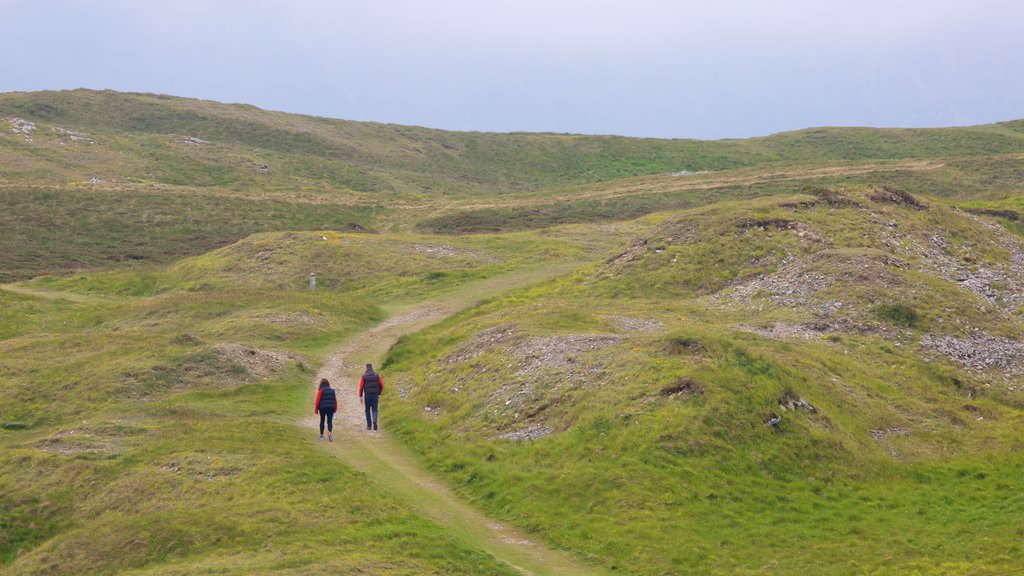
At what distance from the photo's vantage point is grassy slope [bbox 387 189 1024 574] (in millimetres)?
22562

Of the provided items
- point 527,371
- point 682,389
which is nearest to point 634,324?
point 527,371

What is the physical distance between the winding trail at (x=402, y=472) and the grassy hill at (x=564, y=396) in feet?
1.42

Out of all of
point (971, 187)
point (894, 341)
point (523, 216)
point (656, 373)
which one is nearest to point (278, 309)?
point (656, 373)

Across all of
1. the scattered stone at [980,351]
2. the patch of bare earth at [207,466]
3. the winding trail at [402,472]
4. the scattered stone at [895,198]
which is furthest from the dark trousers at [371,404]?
the scattered stone at [895,198]

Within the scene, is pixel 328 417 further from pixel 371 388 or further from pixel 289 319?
pixel 289 319

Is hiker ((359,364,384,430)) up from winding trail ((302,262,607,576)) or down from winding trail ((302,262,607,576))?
up

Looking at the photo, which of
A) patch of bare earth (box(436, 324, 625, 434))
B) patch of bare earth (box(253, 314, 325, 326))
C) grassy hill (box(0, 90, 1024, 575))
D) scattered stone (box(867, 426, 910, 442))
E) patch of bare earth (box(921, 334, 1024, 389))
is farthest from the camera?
patch of bare earth (box(253, 314, 325, 326))

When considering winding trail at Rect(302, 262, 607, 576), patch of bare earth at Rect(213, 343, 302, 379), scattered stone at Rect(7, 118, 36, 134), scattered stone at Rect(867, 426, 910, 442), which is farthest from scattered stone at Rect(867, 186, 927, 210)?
scattered stone at Rect(7, 118, 36, 134)

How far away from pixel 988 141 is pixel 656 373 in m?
140

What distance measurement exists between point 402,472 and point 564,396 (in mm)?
5991

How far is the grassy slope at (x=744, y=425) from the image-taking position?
888 inches

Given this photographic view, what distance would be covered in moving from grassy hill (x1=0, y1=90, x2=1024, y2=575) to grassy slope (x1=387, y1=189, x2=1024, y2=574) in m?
0.10

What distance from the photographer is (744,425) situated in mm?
27250

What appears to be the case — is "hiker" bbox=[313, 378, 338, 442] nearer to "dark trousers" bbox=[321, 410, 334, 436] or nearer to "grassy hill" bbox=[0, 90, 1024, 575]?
"dark trousers" bbox=[321, 410, 334, 436]
